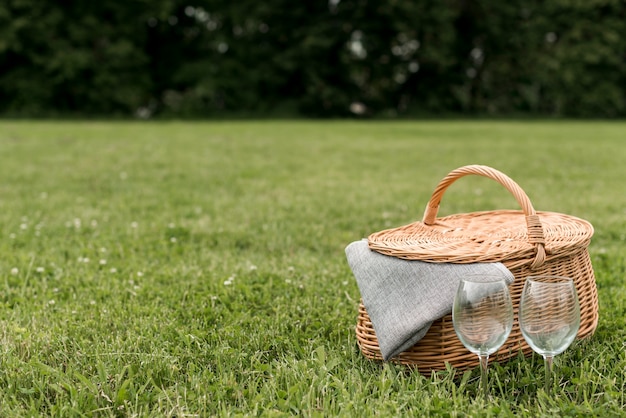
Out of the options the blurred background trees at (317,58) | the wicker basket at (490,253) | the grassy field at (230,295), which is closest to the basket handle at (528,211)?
the wicker basket at (490,253)

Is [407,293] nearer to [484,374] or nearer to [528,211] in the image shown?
[484,374]

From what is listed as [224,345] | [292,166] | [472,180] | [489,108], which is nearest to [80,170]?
[292,166]

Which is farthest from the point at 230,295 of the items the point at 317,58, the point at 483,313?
the point at 317,58

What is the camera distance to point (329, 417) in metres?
2.07

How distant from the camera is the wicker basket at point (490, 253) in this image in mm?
2328

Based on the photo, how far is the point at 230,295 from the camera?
3439 millimetres

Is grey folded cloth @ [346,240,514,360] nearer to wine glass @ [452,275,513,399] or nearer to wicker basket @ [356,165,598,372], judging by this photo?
wicker basket @ [356,165,598,372]

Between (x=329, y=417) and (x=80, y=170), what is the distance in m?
7.51

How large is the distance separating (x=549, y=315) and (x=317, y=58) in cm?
2845

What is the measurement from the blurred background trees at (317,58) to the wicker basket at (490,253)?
84.4ft

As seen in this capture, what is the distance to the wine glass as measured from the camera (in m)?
1.97

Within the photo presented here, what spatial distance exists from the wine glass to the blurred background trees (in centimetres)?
2650

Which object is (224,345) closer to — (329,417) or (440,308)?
(329,417)

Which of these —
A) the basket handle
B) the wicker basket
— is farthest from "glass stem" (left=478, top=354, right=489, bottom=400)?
the basket handle
